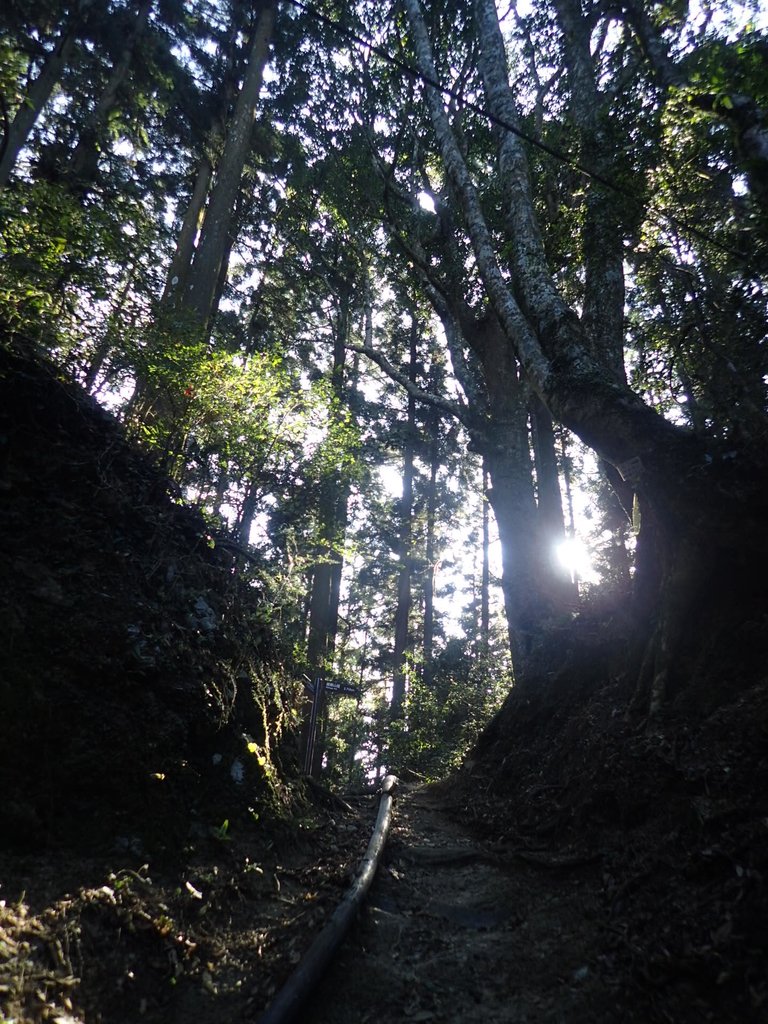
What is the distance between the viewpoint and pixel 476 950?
3.19m

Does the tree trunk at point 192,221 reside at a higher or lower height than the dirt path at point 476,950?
higher

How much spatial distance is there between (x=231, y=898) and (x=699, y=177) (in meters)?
9.74

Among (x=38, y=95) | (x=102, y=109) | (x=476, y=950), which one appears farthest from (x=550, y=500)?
(x=102, y=109)

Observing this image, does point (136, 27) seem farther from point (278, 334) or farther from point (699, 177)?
point (699, 177)

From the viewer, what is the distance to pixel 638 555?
516 centimetres

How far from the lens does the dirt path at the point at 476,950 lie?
8.34 ft

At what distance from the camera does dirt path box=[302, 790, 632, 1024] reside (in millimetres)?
2541

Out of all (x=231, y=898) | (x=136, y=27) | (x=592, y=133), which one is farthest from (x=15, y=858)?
(x=136, y=27)

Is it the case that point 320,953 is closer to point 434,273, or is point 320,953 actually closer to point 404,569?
point 434,273

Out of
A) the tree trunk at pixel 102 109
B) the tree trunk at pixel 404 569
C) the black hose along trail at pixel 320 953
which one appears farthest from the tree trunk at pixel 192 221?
the black hose along trail at pixel 320 953

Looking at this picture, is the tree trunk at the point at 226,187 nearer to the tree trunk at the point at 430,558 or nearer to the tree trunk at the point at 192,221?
the tree trunk at the point at 192,221

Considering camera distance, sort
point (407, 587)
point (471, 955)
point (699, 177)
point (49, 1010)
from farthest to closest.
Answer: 1. point (407, 587)
2. point (699, 177)
3. point (471, 955)
4. point (49, 1010)

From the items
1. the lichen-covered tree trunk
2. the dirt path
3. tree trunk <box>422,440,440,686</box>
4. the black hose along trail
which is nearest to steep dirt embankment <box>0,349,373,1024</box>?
the black hose along trail

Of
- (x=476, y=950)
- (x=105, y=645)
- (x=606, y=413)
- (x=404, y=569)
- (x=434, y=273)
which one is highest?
(x=434, y=273)
